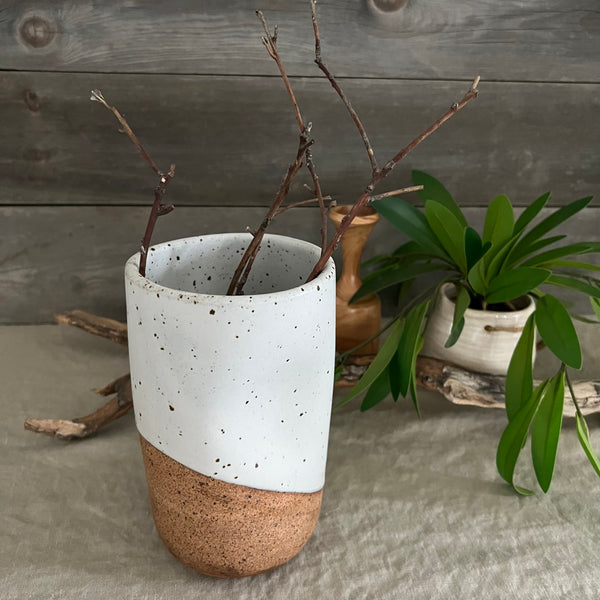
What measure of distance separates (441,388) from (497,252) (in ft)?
0.53

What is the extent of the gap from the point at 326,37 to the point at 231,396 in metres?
0.57

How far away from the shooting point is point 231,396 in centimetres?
51

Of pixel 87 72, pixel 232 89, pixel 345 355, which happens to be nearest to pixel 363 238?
pixel 345 355

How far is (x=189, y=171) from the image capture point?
0.96 meters

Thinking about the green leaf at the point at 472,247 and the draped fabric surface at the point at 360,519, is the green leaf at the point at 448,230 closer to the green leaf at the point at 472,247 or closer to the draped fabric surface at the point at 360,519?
the green leaf at the point at 472,247

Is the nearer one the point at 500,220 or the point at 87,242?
the point at 500,220

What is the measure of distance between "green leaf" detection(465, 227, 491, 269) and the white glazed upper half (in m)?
0.23

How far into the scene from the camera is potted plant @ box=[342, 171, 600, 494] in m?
0.68

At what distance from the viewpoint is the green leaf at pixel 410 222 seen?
0.81m

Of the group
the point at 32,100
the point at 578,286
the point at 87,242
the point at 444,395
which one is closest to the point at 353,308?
the point at 444,395

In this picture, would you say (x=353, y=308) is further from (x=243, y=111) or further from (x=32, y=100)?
(x=32, y=100)

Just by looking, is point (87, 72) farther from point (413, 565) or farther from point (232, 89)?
point (413, 565)

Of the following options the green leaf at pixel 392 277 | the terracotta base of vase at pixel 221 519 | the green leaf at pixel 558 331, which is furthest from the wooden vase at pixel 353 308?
the terracotta base of vase at pixel 221 519

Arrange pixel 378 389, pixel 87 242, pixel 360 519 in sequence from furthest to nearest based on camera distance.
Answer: pixel 87 242 → pixel 378 389 → pixel 360 519
